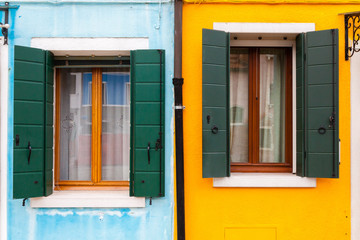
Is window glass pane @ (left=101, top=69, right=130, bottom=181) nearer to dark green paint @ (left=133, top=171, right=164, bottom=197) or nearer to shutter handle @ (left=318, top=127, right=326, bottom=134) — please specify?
dark green paint @ (left=133, top=171, right=164, bottom=197)

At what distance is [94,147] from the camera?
172 inches

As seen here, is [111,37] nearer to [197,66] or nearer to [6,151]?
[197,66]

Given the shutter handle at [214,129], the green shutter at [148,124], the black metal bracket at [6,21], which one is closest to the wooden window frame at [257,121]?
the shutter handle at [214,129]

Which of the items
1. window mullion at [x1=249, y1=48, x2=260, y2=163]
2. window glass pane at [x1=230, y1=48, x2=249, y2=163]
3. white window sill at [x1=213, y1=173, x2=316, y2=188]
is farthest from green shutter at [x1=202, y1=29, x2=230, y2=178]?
window mullion at [x1=249, y1=48, x2=260, y2=163]

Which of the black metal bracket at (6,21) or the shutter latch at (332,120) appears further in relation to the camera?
the black metal bracket at (6,21)

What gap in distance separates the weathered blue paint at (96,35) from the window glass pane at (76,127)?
579mm

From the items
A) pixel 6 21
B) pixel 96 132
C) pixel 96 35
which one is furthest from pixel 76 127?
pixel 6 21

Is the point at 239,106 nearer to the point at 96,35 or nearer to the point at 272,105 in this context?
the point at 272,105

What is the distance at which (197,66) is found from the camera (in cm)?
415

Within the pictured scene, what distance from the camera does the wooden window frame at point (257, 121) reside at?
14.1ft

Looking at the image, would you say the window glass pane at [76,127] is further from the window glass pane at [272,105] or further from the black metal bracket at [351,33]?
the black metal bracket at [351,33]

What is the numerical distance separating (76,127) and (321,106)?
3112 millimetres

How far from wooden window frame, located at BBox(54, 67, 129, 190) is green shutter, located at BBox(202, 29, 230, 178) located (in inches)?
48.2

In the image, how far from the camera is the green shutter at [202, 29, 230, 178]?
154 inches
